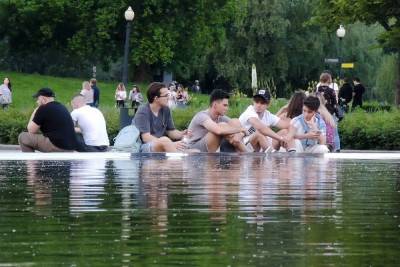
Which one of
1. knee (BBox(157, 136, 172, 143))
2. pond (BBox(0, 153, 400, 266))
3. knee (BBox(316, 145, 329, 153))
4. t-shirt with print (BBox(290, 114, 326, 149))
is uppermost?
t-shirt with print (BBox(290, 114, 326, 149))

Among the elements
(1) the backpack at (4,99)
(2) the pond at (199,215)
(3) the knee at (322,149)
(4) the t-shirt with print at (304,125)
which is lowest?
(2) the pond at (199,215)

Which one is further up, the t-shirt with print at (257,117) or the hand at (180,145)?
the t-shirt with print at (257,117)

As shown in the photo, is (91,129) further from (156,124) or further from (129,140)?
(129,140)

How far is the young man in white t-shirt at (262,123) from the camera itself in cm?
2089

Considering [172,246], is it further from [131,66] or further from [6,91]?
[131,66]

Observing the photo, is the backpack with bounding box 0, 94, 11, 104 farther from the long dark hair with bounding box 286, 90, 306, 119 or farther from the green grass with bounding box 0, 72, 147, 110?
the long dark hair with bounding box 286, 90, 306, 119

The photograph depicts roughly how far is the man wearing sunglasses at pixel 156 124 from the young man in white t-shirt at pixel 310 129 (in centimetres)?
149

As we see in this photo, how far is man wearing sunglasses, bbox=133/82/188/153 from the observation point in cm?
2020

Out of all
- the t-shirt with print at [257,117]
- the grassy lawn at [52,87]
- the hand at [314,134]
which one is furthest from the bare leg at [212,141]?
the grassy lawn at [52,87]

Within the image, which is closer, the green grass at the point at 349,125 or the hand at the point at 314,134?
the hand at the point at 314,134

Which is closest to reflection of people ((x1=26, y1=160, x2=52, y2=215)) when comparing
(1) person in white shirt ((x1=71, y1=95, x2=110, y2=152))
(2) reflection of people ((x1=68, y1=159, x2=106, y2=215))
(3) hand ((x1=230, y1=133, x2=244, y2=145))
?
(2) reflection of people ((x1=68, y1=159, x2=106, y2=215))

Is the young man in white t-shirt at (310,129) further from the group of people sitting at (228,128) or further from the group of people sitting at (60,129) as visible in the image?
the group of people sitting at (60,129)

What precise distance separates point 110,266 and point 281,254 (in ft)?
3.29

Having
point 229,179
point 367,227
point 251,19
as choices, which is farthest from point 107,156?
point 251,19
